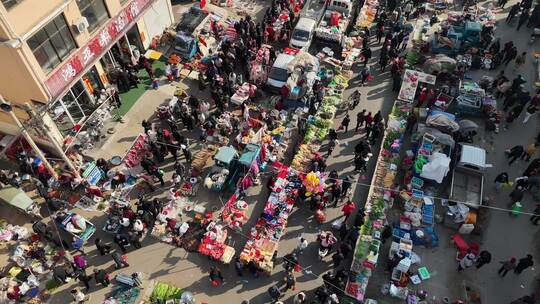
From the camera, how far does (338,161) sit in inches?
917

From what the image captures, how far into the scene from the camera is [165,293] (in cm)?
1844

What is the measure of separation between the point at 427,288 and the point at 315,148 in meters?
8.96

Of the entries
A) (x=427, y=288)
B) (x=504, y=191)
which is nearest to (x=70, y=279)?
(x=427, y=288)

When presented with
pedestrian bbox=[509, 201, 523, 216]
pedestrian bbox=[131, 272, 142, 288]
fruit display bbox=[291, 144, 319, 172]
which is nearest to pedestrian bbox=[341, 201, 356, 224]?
fruit display bbox=[291, 144, 319, 172]

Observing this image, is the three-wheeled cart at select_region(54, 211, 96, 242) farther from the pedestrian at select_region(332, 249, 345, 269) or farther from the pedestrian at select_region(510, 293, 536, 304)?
the pedestrian at select_region(510, 293, 536, 304)

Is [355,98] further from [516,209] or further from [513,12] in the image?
[513,12]

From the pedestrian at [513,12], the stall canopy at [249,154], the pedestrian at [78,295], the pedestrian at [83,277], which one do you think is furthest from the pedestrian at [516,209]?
the pedestrian at [78,295]

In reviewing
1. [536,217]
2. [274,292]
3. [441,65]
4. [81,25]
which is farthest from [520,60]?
[81,25]

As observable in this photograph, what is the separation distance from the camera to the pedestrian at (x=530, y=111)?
947 inches

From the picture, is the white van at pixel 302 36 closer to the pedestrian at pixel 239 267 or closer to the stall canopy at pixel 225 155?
the stall canopy at pixel 225 155

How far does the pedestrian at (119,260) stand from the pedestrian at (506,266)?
16954 millimetres

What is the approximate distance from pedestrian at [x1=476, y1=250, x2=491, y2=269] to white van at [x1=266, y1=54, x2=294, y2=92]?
559 inches

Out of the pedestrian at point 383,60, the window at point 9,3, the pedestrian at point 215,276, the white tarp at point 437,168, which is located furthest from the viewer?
the pedestrian at point 383,60

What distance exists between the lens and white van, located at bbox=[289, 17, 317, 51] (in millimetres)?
27938
